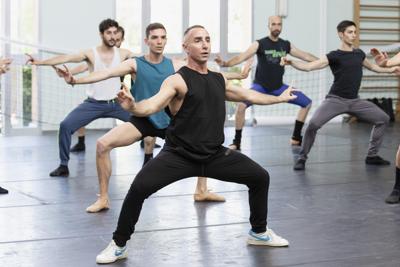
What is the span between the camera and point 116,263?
183 inches

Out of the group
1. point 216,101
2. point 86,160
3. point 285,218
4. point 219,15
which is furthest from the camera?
point 219,15

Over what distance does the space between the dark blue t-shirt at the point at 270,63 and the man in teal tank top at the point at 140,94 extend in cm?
382

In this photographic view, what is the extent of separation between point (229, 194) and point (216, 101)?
2248 millimetres

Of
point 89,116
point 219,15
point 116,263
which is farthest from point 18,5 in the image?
point 116,263

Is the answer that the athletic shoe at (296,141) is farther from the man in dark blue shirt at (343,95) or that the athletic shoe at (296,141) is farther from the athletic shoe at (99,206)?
the athletic shoe at (99,206)

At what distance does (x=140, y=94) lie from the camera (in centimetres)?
633

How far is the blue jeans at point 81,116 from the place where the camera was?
311 inches

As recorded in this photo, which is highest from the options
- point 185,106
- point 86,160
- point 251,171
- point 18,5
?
point 18,5

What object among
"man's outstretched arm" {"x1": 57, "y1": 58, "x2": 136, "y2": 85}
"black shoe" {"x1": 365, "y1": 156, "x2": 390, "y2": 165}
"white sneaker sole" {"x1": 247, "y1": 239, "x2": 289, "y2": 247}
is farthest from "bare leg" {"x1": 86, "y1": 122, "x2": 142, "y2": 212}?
"black shoe" {"x1": 365, "y1": 156, "x2": 390, "y2": 165}

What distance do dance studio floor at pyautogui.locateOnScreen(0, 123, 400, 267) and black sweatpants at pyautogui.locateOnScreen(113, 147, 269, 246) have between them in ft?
0.70

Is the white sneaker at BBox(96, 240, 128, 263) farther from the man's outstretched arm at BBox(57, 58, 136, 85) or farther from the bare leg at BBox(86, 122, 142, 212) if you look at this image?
the man's outstretched arm at BBox(57, 58, 136, 85)

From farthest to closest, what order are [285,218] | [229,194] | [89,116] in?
[89,116] → [229,194] → [285,218]

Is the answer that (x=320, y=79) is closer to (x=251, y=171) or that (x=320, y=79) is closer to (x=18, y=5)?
(x=18, y=5)

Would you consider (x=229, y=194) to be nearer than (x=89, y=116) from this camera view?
Yes
